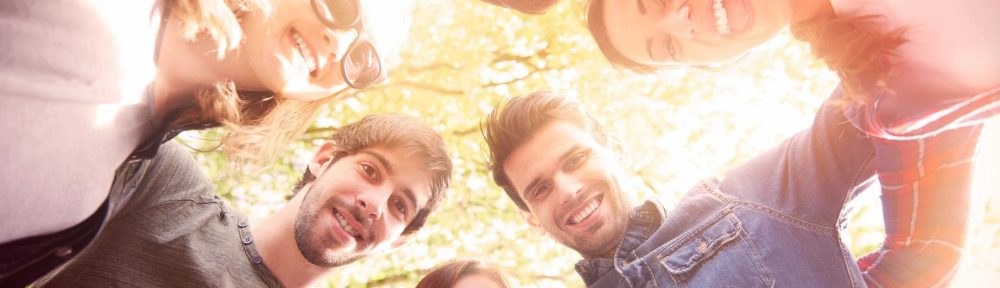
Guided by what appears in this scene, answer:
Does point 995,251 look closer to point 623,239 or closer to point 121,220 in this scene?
point 623,239

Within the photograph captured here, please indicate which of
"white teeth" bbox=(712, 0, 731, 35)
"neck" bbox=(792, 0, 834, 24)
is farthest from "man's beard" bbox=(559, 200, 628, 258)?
"neck" bbox=(792, 0, 834, 24)

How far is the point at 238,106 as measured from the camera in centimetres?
164

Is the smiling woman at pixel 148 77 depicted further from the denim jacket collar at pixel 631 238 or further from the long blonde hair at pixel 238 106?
the denim jacket collar at pixel 631 238

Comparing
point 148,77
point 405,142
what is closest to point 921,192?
point 405,142

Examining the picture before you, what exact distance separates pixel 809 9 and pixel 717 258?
68 cm

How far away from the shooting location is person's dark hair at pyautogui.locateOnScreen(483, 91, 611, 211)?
1883 millimetres

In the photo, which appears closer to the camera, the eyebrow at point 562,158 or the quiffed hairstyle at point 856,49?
the quiffed hairstyle at point 856,49

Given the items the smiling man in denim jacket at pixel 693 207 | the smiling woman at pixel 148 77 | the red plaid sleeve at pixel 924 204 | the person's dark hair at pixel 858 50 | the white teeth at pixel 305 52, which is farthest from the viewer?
the white teeth at pixel 305 52

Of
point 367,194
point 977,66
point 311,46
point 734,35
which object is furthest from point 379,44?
point 977,66

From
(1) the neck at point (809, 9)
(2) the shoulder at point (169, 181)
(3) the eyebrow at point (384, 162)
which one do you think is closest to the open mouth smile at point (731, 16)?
(1) the neck at point (809, 9)

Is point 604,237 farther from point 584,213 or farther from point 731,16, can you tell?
point 731,16

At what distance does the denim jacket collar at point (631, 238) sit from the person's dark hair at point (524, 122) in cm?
28

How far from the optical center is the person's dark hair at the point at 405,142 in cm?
194

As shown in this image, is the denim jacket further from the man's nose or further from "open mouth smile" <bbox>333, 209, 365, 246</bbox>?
"open mouth smile" <bbox>333, 209, 365, 246</bbox>
